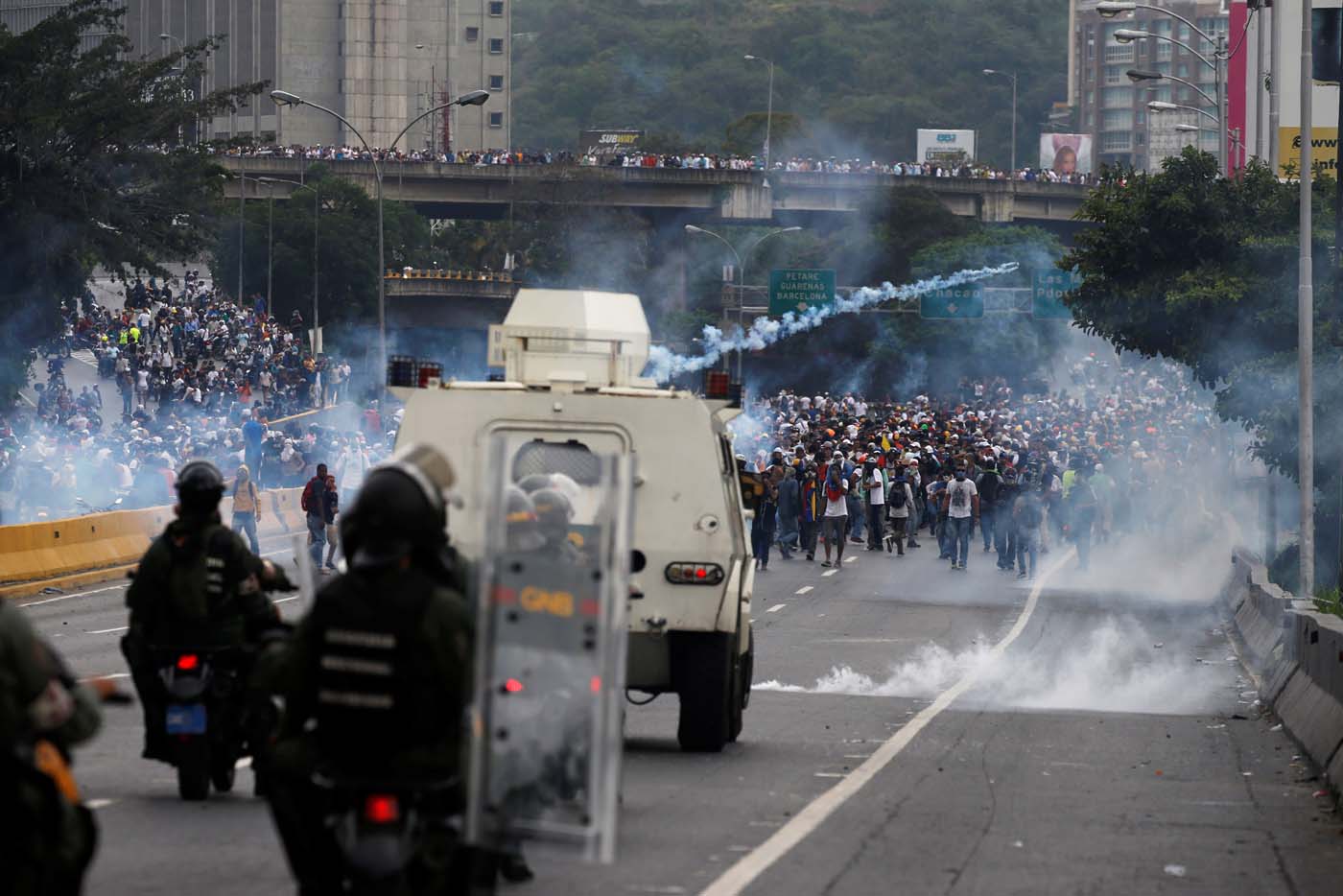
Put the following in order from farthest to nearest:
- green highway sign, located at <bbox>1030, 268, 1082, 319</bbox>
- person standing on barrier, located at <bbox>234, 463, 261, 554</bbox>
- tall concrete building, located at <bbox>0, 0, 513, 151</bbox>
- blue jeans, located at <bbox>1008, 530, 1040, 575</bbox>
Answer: tall concrete building, located at <bbox>0, 0, 513, 151</bbox> → green highway sign, located at <bbox>1030, 268, 1082, 319</bbox> → blue jeans, located at <bbox>1008, 530, 1040, 575</bbox> → person standing on barrier, located at <bbox>234, 463, 261, 554</bbox>

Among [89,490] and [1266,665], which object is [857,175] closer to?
[89,490]

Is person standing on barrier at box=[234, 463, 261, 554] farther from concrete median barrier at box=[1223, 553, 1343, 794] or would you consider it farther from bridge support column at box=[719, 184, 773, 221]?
bridge support column at box=[719, 184, 773, 221]

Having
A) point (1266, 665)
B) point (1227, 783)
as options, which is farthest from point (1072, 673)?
point (1227, 783)

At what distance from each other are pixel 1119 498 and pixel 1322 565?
787 cm

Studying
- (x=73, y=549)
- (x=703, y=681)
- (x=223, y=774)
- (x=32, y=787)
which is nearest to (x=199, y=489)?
(x=223, y=774)

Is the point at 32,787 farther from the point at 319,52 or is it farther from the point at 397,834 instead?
the point at 319,52

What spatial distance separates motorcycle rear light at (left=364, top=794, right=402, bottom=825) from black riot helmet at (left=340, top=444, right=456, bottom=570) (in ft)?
2.00

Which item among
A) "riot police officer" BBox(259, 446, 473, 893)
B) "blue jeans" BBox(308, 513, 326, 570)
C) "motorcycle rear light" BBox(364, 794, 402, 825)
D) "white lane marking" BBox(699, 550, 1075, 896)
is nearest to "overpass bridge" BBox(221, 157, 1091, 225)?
"blue jeans" BBox(308, 513, 326, 570)

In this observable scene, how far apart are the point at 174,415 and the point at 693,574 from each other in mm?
42356

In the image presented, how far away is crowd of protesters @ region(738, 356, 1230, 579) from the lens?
3494 cm

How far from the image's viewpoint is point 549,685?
6.63 metres

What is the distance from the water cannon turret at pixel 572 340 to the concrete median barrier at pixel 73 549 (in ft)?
47.7

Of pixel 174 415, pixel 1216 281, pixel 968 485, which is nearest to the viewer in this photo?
pixel 1216 281

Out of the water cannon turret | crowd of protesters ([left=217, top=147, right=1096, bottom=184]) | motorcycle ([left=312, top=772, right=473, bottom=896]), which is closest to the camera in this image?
motorcycle ([left=312, top=772, right=473, bottom=896])
